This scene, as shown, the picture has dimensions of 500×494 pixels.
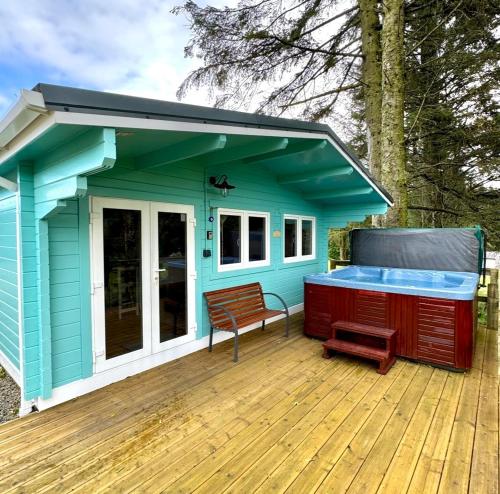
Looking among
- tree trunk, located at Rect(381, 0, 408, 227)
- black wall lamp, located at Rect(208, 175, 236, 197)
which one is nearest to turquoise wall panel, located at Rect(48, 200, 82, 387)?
black wall lamp, located at Rect(208, 175, 236, 197)

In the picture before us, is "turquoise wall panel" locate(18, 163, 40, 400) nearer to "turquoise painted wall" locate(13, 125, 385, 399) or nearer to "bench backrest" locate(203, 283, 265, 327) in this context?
"turquoise painted wall" locate(13, 125, 385, 399)

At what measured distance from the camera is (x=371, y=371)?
329 centimetres

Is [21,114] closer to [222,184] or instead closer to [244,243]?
[222,184]

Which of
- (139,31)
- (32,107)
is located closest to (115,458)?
(32,107)

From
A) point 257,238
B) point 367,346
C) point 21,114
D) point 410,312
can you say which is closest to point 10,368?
point 21,114

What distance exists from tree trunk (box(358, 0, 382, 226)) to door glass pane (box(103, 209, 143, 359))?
17.5 feet

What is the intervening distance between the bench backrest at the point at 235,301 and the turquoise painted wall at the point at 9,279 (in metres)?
2.00

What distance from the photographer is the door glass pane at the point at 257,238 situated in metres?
4.70

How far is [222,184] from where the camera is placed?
3943mm

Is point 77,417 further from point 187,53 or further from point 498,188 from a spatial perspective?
point 498,188

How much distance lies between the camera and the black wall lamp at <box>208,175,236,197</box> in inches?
154

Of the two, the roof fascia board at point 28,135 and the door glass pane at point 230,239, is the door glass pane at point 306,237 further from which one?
the roof fascia board at point 28,135

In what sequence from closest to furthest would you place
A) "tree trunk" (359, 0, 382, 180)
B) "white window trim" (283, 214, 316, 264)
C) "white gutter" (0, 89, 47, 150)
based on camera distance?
"white gutter" (0, 89, 47, 150) < "white window trim" (283, 214, 316, 264) < "tree trunk" (359, 0, 382, 180)

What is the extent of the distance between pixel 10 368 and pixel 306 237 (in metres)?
5.02
